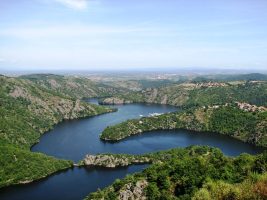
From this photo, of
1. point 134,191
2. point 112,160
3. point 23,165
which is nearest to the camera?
point 134,191

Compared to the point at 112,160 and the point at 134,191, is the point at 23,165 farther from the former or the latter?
the point at 134,191

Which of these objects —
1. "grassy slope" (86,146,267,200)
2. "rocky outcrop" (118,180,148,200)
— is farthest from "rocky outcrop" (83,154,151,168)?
"rocky outcrop" (118,180,148,200)

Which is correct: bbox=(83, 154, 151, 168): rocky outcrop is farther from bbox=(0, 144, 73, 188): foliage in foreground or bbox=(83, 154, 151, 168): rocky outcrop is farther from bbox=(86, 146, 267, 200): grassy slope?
bbox=(86, 146, 267, 200): grassy slope

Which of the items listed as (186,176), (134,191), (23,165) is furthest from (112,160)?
(186,176)

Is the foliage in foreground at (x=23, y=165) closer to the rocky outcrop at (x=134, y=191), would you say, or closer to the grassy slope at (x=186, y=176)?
the grassy slope at (x=186, y=176)

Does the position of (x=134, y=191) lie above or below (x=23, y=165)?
above

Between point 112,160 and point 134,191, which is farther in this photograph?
point 112,160

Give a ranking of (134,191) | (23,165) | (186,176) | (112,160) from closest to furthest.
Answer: (186,176) < (134,191) < (23,165) < (112,160)
